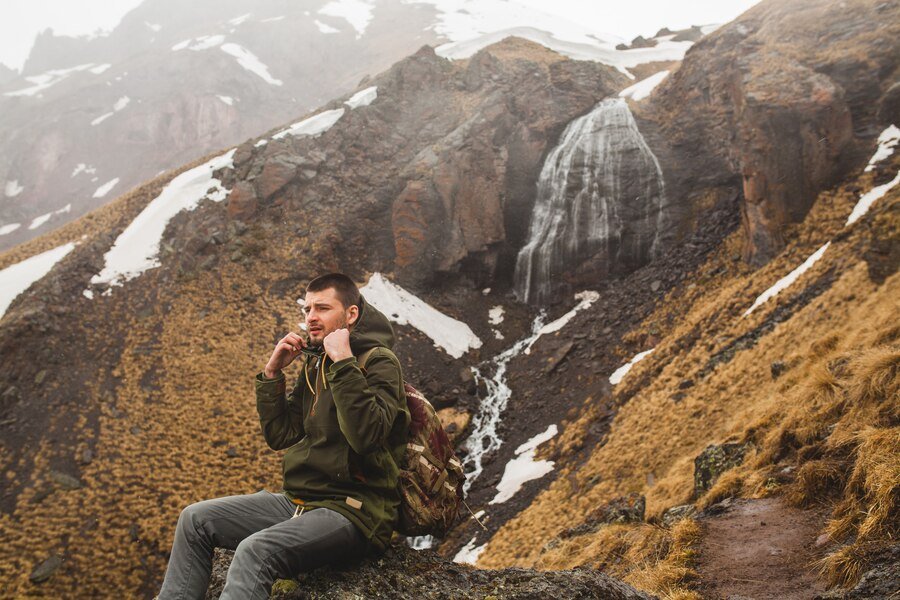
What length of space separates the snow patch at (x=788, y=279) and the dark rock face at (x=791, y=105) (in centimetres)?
281

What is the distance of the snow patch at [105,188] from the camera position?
198 ft

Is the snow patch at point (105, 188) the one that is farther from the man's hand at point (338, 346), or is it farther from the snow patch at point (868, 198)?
the snow patch at point (868, 198)

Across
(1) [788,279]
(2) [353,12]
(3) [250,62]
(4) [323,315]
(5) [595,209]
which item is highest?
(2) [353,12]

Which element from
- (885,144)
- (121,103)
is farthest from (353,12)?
(885,144)

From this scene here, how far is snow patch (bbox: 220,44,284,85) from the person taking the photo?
265 ft

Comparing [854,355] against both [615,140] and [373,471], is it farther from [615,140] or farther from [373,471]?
[615,140]

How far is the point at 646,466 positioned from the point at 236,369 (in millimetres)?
15835

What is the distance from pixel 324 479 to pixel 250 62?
9696 cm

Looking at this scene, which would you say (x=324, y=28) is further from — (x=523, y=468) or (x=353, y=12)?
(x=523, y=468)

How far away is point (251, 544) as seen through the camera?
2789 millimetres

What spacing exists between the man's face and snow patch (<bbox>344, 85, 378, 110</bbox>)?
103 feet

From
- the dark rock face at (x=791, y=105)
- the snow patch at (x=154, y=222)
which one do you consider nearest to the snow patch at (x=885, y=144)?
the dark rock face at (x=791, y=105)

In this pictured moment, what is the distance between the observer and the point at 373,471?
321 cm

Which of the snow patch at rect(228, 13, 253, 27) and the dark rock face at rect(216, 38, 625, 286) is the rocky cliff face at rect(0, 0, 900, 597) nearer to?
the dark rock face at rect(216, 38, 625, 286)
